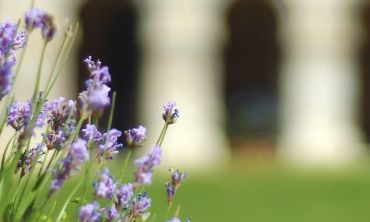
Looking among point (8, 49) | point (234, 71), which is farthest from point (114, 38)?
point (8, 49)

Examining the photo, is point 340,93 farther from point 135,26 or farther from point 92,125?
point 92,125

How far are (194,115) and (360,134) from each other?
3293mm

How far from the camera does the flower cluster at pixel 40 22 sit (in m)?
2.83

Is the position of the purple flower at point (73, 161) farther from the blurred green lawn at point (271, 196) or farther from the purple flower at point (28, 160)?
the blurred green lawn at point (271, 196)

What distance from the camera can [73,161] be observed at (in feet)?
9.21

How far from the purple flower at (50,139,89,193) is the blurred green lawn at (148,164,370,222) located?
1006 centimetres

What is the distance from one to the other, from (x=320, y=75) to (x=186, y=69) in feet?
8.24

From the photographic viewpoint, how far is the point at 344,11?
2827 cm

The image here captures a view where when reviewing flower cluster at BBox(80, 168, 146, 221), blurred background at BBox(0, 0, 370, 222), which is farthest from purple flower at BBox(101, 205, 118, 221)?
blurred background at BBox(0, 0, 370, 222)

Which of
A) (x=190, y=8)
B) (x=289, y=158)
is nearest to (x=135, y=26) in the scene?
(x=190, y=8)

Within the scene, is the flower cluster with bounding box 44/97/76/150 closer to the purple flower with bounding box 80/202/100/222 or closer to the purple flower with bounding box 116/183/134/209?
the purple flower with bounding box 116/183/134/209

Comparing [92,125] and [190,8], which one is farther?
[190,8]

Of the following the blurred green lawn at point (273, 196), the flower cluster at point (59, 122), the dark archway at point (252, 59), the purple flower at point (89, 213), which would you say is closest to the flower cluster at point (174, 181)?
the flower cluster at point (59, 122)

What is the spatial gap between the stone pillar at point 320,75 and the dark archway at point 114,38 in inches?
121
